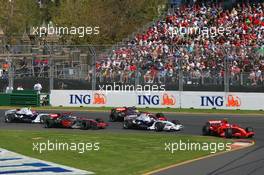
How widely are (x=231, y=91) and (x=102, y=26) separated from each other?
23996 millimetres

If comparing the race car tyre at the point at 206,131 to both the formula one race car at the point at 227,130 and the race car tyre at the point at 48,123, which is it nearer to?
the formula one race car at the point at 227,130

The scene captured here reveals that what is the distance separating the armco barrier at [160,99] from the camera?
3647cm

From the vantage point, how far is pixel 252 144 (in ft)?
76.0

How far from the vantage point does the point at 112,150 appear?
21.8 metres

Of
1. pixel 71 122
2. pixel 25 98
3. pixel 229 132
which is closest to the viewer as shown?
pixel 229 132

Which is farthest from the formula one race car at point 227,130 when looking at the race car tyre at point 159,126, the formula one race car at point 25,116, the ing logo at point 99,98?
the ing logo at point 99,98

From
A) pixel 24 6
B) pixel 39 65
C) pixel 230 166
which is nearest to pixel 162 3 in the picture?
pixel 24 6

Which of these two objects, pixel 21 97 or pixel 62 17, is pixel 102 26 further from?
pixel 21 97
